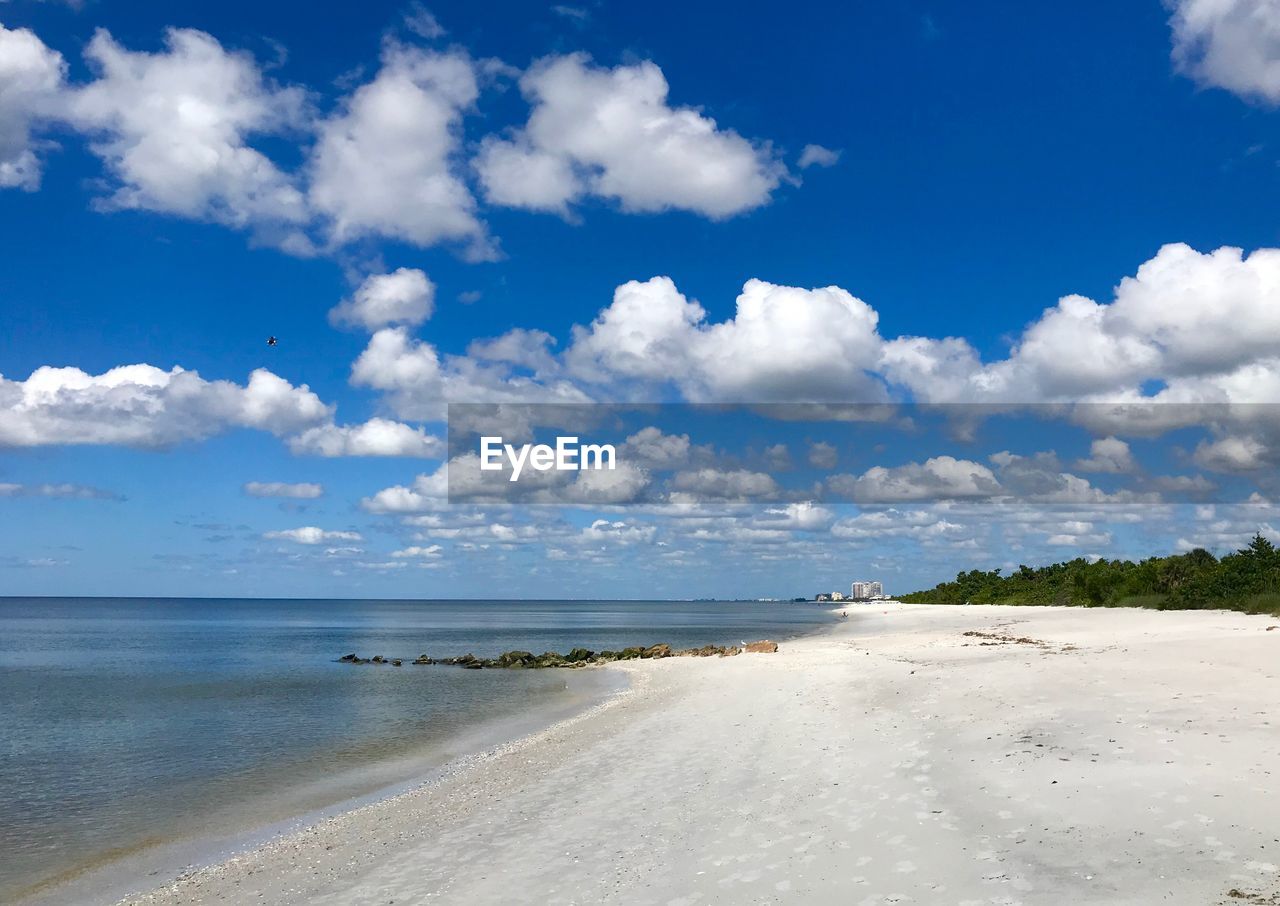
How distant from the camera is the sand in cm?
961

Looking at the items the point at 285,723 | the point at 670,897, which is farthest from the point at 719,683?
the point at 670,897

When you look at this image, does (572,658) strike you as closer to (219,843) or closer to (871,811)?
(219,843)

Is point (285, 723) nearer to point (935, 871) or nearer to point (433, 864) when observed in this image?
point (433, 864)

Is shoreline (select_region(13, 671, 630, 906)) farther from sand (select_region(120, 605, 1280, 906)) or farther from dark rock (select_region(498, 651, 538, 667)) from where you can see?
dark rock (select_region(498, 651, 538, 667))

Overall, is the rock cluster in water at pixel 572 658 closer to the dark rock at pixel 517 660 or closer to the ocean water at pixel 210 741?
the dark rock at pixel 517 660

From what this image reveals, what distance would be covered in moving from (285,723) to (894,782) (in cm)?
2532

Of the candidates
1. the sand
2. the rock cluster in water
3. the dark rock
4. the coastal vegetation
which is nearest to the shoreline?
the sand

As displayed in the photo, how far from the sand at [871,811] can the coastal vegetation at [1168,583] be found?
115 feet

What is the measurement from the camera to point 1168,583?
6638cm

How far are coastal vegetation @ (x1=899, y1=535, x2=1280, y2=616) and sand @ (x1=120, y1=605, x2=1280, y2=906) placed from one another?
115 ft

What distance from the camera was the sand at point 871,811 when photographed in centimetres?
961

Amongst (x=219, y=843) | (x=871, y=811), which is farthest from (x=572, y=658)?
(x=871, y=811)

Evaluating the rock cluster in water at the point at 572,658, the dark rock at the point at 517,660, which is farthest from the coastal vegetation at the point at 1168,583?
the dark rock at the point at 517,660

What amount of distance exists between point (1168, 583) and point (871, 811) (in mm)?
65532
